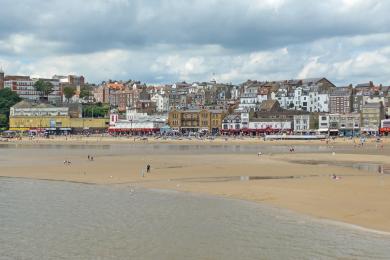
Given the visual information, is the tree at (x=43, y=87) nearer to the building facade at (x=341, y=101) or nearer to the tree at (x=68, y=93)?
the tree at (x=68, y=93)

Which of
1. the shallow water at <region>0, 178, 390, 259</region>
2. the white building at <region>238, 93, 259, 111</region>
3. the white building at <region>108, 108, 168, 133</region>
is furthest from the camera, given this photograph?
the white building at <region>238, 93, 259, 111</region>

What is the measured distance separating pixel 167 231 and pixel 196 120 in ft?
307

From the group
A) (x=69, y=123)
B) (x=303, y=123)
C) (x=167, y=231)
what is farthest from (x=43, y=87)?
(x=167, y=231)

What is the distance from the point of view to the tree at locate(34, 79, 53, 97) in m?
160

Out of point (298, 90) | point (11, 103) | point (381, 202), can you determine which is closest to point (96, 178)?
point (381, 202)

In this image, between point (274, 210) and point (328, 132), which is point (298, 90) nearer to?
point (328, 132)

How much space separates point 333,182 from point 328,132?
2784 inches

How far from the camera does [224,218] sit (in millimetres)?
19781

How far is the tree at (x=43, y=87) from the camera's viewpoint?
160 meters

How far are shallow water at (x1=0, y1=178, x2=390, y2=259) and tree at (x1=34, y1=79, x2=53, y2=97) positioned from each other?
140 metres

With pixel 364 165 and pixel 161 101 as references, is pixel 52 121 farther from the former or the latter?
pixel 364 165

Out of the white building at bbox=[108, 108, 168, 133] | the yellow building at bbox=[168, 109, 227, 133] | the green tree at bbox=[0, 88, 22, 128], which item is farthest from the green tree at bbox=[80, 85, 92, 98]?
the yellow building at bbox=[168, 109, 227, 133]

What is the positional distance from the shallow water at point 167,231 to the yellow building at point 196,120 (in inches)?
3337

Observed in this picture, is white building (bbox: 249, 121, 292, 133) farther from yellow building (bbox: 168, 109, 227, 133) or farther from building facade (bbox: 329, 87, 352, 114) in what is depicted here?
building facade (bbox: 329, 87, 352, 114)
